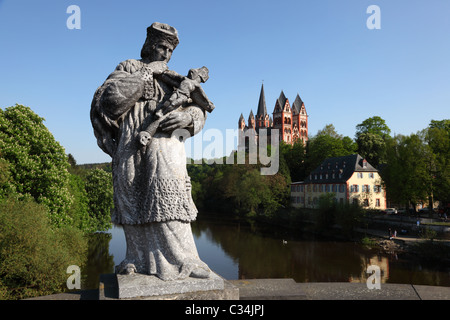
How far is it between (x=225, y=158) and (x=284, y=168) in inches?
825

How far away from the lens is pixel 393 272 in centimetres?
2494

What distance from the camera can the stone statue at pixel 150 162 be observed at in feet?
13.8

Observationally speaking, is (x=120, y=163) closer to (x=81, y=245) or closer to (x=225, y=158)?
(x=81, y=245)

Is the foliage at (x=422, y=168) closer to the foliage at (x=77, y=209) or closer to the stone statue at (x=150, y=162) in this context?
the foliage at (x=77, y=209)

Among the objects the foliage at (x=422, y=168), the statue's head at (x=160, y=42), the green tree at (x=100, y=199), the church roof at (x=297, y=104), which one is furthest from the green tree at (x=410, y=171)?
the church roof at (x=297, y=104)

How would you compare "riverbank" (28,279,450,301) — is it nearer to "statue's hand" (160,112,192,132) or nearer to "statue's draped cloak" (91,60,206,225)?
"statue's draped cloak" (91,60,206,225)

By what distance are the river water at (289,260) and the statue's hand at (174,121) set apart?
1871 cm

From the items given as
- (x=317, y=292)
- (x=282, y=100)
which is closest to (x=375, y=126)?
(x=282, y=100)

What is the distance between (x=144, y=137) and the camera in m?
4.29

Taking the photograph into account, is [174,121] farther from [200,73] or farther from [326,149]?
[326,149]

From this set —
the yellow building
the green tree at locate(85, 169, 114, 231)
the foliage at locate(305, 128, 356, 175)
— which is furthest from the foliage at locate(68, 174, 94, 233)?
the foliage at locate(305, 128, 356, 175)

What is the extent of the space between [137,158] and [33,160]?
16.7 m
